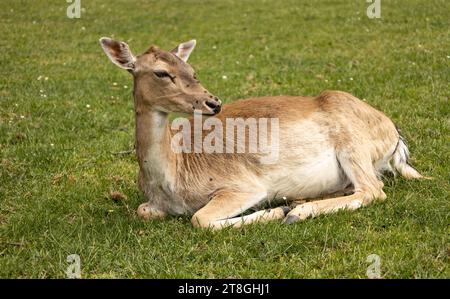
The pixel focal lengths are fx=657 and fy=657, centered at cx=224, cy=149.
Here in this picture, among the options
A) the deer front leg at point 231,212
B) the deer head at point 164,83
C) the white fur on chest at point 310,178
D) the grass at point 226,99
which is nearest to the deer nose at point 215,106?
the deer head at point 164,83

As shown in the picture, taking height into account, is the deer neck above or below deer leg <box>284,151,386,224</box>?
above

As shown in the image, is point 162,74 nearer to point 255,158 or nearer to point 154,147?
point 154,147

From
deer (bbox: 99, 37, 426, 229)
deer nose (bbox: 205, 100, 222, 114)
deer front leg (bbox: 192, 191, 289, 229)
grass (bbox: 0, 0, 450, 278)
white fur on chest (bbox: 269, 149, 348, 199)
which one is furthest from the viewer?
white fur on chest (bbox: 269, 149, 348, 199)

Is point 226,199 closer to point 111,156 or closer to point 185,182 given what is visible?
point 185,182

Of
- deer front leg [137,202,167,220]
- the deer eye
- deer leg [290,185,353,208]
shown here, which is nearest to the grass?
deer front leg [137,202,167,220]

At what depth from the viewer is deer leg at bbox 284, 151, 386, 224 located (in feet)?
18.1

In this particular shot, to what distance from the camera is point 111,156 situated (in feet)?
24.3

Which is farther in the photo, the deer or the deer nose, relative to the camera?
the deer

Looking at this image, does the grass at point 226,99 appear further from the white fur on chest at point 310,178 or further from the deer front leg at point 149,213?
the white fur on chest at point 310,178

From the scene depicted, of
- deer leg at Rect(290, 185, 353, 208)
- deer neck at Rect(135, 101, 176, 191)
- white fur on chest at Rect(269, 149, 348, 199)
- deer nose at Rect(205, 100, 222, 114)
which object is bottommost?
deer leg at Rect(290, 185, 353, 208)

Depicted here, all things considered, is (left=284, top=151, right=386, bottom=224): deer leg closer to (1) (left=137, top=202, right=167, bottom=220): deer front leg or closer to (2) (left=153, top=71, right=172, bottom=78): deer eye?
(1) (left=137, top=202, right=167, bottom=220): deer front leg

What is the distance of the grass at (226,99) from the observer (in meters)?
4.70
